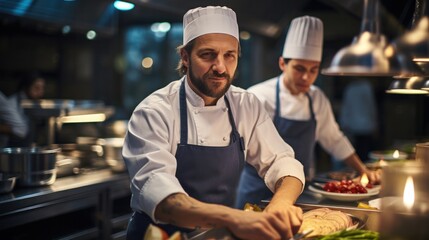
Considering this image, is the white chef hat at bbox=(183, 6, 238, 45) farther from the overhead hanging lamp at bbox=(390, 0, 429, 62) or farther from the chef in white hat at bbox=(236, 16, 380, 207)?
the chef in white hat at bbox=(236, 16, 380, 207)

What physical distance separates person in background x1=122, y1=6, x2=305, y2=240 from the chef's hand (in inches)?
2.8

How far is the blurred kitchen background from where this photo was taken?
3.97 metres

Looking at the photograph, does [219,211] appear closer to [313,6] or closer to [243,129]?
[243,129]

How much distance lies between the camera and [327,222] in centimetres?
170

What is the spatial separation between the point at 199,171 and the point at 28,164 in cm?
137

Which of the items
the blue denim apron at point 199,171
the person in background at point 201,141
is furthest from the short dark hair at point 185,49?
the blue denim apron at point 199,171

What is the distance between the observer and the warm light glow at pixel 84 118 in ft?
13.2

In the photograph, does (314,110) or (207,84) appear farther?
(314,110)

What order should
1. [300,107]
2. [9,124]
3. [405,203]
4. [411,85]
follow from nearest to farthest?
[405,203], [411,85], [300,107], [9,124]

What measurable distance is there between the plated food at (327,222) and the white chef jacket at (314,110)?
1334 millimetres

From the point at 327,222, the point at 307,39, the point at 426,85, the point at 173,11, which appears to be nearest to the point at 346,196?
the point at 327,222

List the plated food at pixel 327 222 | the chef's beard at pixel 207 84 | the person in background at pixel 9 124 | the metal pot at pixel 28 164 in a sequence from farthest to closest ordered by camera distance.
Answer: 1. the person in background at pixel 9 124
2. the metal pot at pixel 28 164
3. the chef's beard at pixel 207 84
4. the plated food at pixel 327 222

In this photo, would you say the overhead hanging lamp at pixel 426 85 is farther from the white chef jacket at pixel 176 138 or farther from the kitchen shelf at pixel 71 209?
the kitchen shelf at pixel 71 209

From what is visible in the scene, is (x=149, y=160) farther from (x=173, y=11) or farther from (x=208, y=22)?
(x=173, y=11)
